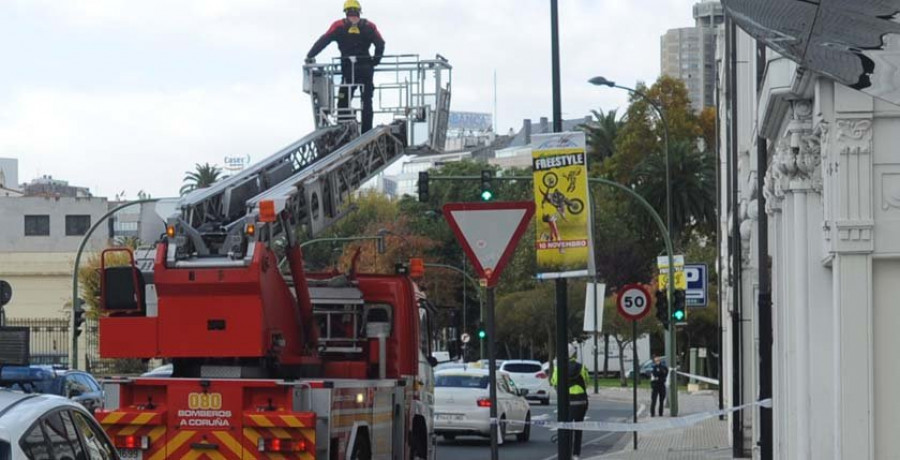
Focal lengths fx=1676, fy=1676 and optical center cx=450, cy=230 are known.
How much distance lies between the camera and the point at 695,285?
40.3m

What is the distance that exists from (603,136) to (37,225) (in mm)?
30512

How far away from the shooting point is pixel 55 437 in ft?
29.6

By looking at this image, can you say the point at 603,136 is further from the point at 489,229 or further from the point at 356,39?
the point at 489,229

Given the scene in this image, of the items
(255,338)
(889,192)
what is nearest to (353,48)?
(255,338)

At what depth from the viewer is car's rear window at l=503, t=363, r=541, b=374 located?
58844 millimetres

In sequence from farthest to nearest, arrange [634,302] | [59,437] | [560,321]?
1. [634,302]
2. [560,321]
3. [59,437]

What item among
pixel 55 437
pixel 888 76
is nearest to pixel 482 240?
pixel 55 437

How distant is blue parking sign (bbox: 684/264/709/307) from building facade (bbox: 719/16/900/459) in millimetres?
21857

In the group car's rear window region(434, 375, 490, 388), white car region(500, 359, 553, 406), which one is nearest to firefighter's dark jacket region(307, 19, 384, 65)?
car's rear window region(434, 375, 490, 388)

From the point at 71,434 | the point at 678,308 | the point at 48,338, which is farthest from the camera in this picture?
the point at 48,338

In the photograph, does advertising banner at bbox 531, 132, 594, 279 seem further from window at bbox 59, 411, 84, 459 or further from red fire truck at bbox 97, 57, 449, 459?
window at bbox 59, 411, 84, 459

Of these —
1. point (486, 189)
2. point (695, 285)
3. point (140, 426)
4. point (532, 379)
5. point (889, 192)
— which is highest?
point (486, 189)

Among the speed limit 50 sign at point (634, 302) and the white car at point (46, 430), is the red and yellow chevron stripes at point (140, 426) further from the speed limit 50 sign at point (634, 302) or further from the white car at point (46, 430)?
the speed limit 50 sign at point (634, 302)

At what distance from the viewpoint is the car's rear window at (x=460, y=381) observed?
1284 inches
